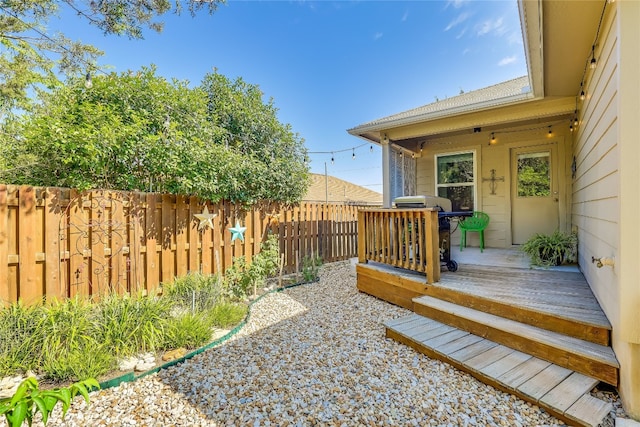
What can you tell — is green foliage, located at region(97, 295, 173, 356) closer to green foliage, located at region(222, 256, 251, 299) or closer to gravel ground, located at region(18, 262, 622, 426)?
gravel ground, located at region(18, 262, 622, 426)

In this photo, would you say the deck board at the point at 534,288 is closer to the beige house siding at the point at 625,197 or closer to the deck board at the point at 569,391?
the beige house siding at the point at 625,197

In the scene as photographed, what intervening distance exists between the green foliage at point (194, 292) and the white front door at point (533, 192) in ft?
18.5

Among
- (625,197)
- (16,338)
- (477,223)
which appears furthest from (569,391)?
(477,223)

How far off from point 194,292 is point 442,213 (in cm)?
328

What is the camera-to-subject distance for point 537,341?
223 centimetres

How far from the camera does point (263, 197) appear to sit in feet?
17.9

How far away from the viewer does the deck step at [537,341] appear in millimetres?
1919

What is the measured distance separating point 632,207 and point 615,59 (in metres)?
1.03

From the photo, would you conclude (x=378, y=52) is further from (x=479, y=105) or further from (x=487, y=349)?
(x=487, y=349)

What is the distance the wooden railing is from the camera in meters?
3.42

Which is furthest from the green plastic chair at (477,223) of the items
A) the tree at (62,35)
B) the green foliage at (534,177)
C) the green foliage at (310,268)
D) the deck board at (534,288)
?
the tree at (62,35)

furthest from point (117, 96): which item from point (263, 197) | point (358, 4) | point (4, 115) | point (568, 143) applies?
point (568, 143)

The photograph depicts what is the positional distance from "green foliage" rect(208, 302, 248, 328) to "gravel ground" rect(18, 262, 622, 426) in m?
0.37

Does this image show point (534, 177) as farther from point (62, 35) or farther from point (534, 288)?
point (62, 35)
